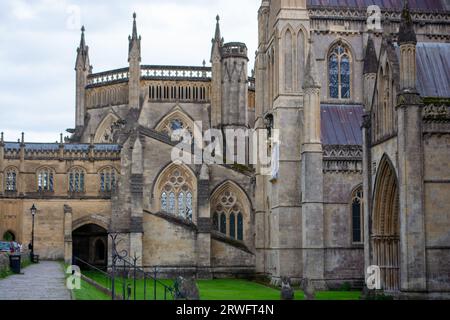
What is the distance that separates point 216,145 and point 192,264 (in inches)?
613

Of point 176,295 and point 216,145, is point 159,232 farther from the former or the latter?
point 176,295

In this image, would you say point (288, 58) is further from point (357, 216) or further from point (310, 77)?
point (357, 216)

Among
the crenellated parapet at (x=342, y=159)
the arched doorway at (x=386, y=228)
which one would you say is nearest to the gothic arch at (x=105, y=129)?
the crenellated parapet at (x=342, y=159)

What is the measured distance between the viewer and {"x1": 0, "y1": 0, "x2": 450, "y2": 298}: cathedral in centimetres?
3059

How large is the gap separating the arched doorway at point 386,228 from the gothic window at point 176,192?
21347 millimetres

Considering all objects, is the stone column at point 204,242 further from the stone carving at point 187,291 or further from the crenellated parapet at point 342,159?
the stone carving at point 187,291

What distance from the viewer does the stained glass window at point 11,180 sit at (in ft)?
184

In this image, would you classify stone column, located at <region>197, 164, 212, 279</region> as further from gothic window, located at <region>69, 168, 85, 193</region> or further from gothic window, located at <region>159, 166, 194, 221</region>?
gothic window, located at <region>69, 168, 85, 193</region>

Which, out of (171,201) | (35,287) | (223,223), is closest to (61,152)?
(171,201)

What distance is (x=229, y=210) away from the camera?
5462 cm

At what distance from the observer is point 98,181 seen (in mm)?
56781

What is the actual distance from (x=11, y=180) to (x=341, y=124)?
23.5 metres

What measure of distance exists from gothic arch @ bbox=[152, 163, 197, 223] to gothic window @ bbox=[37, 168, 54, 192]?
8355 millimetres
